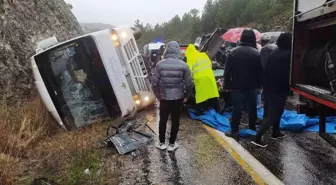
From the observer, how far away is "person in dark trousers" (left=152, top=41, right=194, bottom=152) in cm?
566

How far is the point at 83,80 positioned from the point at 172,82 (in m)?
2.73

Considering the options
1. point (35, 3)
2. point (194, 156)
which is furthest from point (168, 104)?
point (35, 3)

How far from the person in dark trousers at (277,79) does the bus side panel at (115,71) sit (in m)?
2.99

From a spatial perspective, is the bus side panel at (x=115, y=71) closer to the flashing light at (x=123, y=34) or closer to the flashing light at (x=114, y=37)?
the flashing light at (x=114, y=37)

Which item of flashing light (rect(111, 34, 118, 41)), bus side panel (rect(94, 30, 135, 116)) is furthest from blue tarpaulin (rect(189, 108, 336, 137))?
flashing light (rect(111, 34, 118, 41))

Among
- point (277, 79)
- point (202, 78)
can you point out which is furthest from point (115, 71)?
point (277, 79)

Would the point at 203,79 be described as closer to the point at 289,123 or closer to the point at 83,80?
the point at 289,123

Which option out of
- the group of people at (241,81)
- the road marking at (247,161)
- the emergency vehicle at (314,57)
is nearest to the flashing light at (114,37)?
the group of people at (241,81)

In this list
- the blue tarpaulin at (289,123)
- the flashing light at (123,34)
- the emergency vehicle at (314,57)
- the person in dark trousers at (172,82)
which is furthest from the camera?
the flashing light at (123,34)

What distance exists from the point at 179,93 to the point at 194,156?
100cm

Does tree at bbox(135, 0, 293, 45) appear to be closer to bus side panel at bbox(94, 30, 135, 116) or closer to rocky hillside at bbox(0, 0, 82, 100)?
rocky hillside at bbox(0, 0, 82, 100)

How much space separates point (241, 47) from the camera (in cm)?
614

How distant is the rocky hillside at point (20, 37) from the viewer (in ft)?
29.6

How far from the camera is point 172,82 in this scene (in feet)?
18.6
